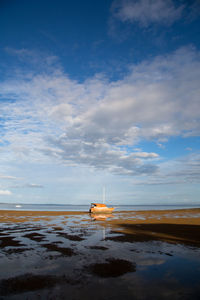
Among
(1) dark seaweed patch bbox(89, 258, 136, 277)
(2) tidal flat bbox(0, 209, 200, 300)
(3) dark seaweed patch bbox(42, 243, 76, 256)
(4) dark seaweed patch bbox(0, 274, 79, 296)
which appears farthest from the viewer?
(3) dark seaweed patch bbox(42, 243, 76, 256)

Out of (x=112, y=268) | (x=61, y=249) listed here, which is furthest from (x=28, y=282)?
(x=61, y=249)

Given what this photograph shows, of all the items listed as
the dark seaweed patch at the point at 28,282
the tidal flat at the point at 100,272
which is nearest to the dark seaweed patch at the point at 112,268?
the tidal flat at the point at 100,272

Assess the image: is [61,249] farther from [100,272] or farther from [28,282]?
[28,282]

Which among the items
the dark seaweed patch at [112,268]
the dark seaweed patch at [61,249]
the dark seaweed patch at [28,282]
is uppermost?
the dark seaweed patch at [28,282]

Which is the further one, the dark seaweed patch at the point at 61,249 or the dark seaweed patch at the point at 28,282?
the dark seaweed patch at the point at 61,249

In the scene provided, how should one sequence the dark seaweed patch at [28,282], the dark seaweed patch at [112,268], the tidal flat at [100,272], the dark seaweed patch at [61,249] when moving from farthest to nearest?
the dark seaweed patch at [61,249] → the dark seaweed patch at [112,268] → the dark seaweed patch at [28,282] → the tidal flat at [100,272]

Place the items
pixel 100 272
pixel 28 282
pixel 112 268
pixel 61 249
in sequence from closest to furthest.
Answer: pixel 28 282 < pixel 100 272 < pixel 112 268 < pixel 61 249

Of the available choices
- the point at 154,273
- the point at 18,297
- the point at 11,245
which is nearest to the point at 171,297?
the point at 154,273

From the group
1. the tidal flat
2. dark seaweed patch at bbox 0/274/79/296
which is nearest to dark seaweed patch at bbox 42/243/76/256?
the tidal flat

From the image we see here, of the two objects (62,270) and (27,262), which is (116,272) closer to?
(62,270)

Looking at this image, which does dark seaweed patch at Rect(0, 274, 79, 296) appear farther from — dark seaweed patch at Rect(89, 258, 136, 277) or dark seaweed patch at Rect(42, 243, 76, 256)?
dark seaweed patch at Rect(42, 243, 76, 256)

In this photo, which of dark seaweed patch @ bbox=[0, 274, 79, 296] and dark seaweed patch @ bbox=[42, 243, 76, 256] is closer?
dark seaweed patch @ bbox=[0, 274, 79, 296]

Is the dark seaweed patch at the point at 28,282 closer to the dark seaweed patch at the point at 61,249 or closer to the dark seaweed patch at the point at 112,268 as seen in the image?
the dark seaweed patch at the point at 112,268

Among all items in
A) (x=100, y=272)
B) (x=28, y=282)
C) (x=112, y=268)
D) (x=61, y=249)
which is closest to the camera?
(x=28, y=282)
